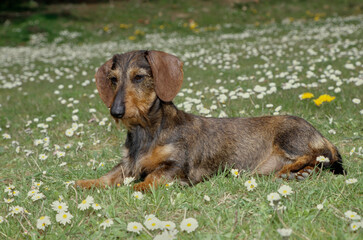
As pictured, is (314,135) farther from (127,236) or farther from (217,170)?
(127,236)

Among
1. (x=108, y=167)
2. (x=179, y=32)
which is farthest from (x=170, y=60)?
(x=179, y=32)

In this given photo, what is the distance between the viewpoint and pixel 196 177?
417 cm

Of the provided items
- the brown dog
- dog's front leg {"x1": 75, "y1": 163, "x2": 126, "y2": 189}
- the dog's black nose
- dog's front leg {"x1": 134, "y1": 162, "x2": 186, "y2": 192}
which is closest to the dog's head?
the brown dog

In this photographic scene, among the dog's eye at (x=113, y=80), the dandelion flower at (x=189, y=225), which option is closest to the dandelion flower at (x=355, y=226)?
the dandelion flower at (x=189, y=225)

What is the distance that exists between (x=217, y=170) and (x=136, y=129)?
1130 mm

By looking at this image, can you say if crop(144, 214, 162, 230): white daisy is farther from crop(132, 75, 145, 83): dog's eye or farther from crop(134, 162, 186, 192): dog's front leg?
crop(132, 75, 145, 83): dog's eye

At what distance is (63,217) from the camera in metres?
3.05

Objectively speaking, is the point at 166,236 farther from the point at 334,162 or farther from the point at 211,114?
the point at 211,114

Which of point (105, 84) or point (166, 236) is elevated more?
point (105, 84)

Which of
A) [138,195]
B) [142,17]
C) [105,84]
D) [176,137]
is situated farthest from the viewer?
[142,17]

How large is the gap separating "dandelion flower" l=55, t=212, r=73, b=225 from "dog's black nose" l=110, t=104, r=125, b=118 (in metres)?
1.04

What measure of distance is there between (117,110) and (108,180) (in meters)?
1.09

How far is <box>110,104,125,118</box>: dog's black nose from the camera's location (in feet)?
11.5

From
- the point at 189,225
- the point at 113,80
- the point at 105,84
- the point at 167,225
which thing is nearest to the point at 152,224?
the point at 167,225
